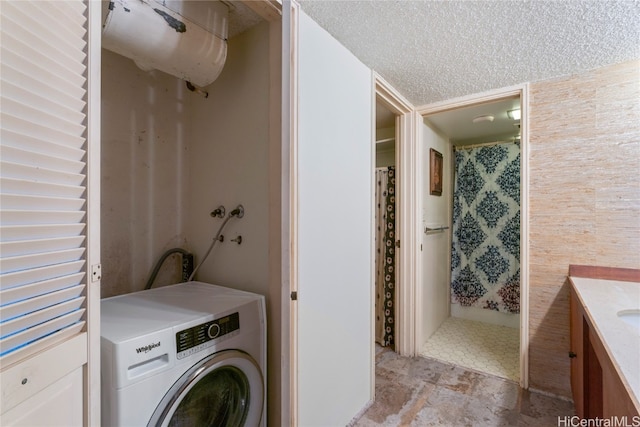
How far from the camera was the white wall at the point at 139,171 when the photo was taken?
1.53 m

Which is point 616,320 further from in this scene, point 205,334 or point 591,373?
point 205,334

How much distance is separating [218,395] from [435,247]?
236 centimetres

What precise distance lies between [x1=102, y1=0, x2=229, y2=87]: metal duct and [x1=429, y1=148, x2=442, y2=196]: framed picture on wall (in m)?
2.08

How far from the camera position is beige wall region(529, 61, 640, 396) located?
1.74m

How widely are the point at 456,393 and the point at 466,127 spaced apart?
2.29 meters

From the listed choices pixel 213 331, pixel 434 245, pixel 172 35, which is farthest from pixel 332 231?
pixel 434 245

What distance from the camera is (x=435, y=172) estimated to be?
9.61 feet

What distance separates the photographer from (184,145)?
1839 millimetres

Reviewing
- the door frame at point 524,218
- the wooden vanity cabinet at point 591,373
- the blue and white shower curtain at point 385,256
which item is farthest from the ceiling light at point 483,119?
the wooden vanity cabinet at point 591,373

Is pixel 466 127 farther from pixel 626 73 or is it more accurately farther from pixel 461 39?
pixel 461 39

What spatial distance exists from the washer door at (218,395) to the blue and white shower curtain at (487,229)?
280 centimetres

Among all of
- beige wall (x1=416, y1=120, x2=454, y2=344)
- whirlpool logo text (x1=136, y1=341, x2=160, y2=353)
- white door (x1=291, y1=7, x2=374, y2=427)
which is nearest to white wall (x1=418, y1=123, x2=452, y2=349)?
beige wall (x1=416, y1=120, x2=454, y2=344)

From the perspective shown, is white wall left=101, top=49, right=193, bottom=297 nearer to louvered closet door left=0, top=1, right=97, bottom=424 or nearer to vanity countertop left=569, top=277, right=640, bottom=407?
louvered closet door left=0, top=1, right=97, bottom=424

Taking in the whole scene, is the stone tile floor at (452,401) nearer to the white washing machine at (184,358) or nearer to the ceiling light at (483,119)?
the white washing machine at (184,358)
